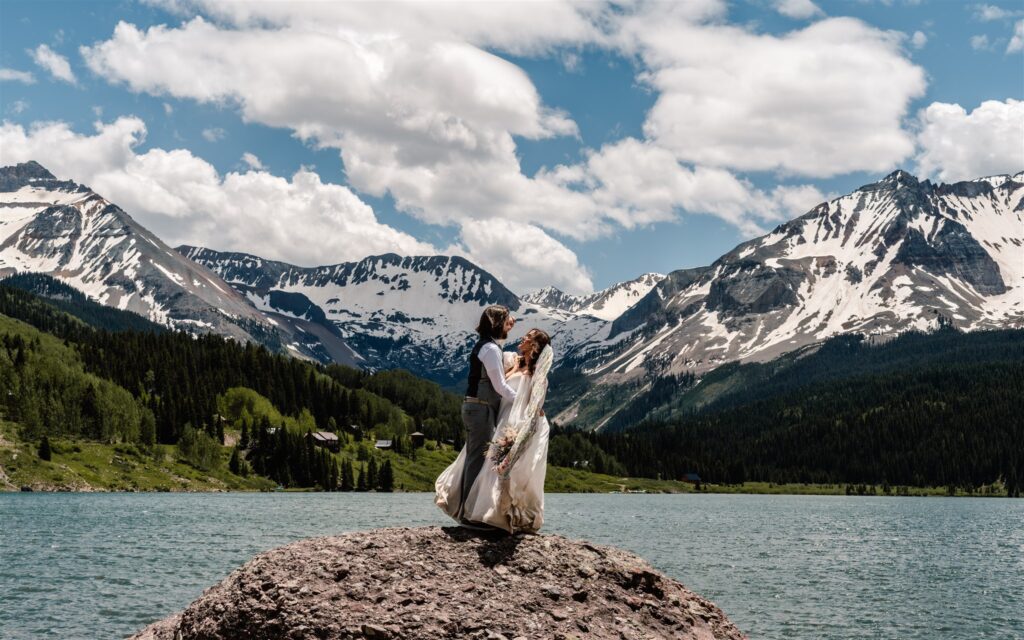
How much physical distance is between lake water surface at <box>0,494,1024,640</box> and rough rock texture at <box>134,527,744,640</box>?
74.2ft

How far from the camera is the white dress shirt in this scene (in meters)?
18.3

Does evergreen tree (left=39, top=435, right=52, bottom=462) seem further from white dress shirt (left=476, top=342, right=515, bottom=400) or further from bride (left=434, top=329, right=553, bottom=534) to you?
white dress shirt (left=476, top=342, right=515, bottom=400)

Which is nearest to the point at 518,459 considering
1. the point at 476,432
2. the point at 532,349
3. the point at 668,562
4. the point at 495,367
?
the point at 476,432

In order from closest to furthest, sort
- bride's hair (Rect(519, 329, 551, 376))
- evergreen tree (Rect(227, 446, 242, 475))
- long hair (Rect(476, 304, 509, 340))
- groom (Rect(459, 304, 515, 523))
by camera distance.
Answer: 1. groom (Rect(459, 304, 515, 523))
2. long hair (Rect(476, 304, 509, 340))
3. bride's hair (Rect(519, 329, 551, 376))
4. evergreen tree (Rect(227, 446, 242, 475))

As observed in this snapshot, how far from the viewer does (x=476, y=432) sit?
18.8 meters

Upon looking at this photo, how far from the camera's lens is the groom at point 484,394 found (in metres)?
18.5

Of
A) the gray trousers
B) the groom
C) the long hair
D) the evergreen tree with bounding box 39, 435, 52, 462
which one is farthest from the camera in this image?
the evergreen tree with bounding box 39, 435, 52, 462

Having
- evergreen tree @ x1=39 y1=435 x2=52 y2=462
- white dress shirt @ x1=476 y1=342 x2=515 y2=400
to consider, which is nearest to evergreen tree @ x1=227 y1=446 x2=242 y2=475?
evergreen tree @ x1=39 y1=435 x2=52 y2=462

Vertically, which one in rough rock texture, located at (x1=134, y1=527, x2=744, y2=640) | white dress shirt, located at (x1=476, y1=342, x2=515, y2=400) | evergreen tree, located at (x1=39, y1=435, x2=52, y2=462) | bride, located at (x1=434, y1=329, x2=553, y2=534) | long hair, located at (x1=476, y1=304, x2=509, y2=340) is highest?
long hair, located at (x1=476, y1=304, x2=509, y2=340)

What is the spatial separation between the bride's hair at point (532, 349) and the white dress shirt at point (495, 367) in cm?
58

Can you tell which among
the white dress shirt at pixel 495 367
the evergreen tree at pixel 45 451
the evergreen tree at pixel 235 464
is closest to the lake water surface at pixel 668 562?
the white dress shirt at pixel 495 367

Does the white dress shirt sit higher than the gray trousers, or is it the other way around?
the white dress shirt

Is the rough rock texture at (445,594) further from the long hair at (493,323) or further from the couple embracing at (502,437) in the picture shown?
the long hair at (493,323)

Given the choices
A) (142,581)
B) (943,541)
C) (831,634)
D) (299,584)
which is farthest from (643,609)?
(943,541)
